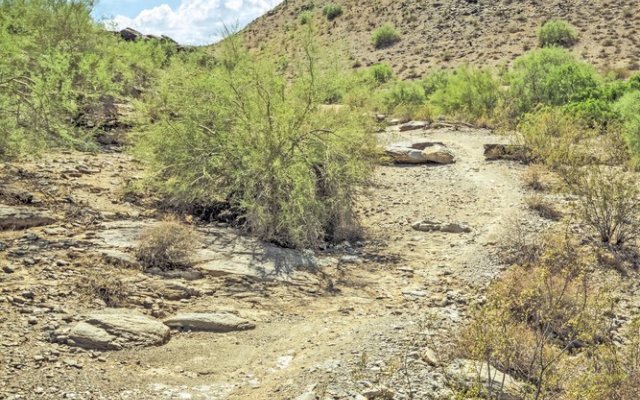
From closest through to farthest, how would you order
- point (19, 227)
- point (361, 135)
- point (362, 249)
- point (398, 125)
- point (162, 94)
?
point (19, 227) → point (362, 249) → point (361, 135) → point (162, 94) → point (398, 125)

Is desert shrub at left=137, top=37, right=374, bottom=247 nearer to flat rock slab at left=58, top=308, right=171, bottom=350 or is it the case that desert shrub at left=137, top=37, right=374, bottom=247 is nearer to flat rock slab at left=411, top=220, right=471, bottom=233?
flat rock slab at left=411, top=220, right=471, bottom=233

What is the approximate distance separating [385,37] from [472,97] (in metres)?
20.1

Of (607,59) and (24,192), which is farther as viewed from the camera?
(607,59)

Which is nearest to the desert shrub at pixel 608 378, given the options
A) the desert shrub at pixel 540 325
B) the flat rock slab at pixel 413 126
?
the desert shrub at pixel 540 325

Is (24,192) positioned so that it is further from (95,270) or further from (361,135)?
(361,135)

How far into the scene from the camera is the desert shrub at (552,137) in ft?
36.7

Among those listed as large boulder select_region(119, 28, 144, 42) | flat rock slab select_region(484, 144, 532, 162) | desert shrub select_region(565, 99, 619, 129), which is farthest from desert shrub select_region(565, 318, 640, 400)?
large boulder select_region(119, 28, 144, 42)

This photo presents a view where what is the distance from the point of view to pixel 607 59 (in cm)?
2892

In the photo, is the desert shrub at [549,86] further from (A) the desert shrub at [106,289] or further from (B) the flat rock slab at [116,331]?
(B) the flat rock slab at [116,331]

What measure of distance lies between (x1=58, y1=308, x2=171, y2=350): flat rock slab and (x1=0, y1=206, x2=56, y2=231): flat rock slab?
2.50 meters

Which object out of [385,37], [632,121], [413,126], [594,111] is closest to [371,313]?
[632,121]

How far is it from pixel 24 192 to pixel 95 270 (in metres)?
2.80

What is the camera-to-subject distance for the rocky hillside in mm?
31656

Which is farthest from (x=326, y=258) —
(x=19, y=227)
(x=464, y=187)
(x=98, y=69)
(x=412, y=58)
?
(x=412, y=58)
